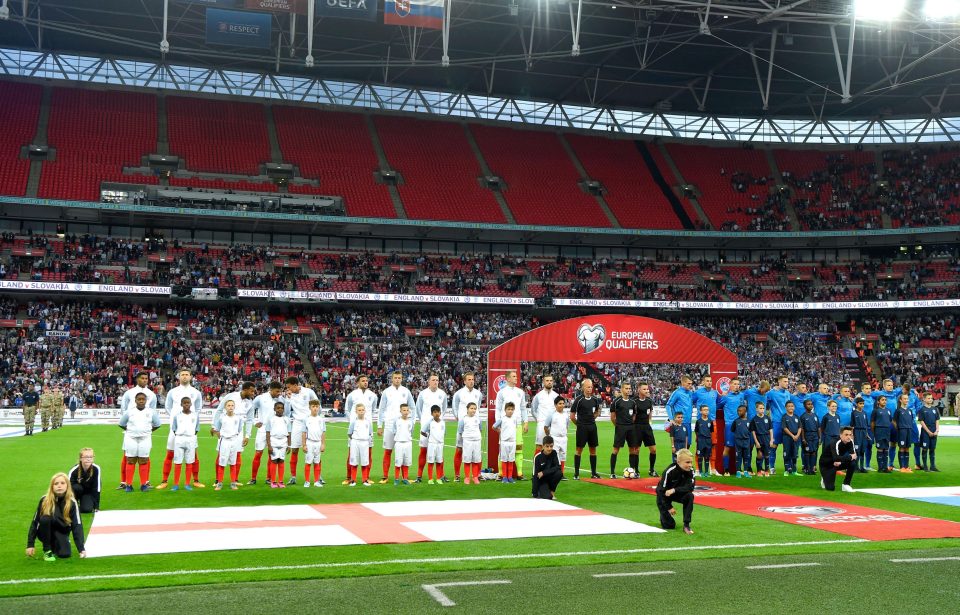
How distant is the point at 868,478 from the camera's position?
18266mm

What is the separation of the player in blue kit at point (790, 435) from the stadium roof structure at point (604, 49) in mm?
23868

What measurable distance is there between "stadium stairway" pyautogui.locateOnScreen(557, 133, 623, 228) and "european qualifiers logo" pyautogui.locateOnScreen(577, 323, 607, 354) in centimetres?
3907

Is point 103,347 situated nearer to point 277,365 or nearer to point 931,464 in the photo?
point 277,365

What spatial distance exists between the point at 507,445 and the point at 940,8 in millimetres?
37295

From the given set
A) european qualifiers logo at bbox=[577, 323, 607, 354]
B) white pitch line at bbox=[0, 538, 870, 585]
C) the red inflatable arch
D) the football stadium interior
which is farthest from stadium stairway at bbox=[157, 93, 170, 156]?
white pitch line at bbox=[0, 538, 870, 585]

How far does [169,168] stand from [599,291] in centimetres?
2932

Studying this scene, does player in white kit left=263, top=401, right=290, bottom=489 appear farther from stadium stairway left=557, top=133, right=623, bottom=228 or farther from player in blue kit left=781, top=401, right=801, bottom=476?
stadium stairway left=557, top=133, right=623, bottom=228

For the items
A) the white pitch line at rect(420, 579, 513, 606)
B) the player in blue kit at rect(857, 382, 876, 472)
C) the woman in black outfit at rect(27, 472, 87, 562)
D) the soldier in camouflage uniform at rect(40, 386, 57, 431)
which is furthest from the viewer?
the soldier in camouflage uniform at rect(40, 386, 57, 431)

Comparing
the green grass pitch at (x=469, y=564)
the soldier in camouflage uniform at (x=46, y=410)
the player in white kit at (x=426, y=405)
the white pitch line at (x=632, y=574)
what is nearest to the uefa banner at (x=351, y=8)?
the soldier in camouflage uniform at (x=46, y=410)

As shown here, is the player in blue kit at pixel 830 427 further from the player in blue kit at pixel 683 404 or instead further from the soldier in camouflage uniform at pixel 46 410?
the soldier in camouflage uniform at pixel 46 410

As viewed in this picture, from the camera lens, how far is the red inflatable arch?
1894cm

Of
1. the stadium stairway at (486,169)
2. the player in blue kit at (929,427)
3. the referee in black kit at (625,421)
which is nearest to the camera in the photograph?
the referee in black kit at (625,421)

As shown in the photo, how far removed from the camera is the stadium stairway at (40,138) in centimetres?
4844

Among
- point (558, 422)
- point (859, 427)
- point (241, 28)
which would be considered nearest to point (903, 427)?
point (859, 427)
